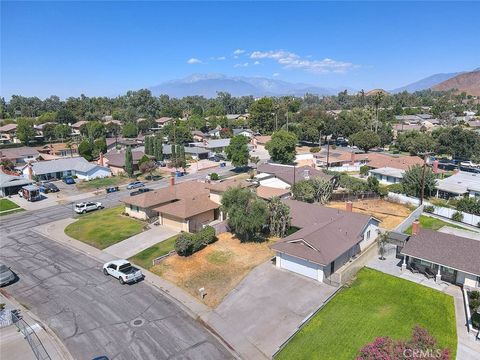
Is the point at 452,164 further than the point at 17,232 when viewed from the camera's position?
Yes

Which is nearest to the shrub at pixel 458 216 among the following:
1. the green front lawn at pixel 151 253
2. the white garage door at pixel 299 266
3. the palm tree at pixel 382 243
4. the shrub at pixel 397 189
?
the shrub at pixel 397 189

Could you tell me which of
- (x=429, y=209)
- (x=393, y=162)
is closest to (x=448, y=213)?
(x=429, y=209)

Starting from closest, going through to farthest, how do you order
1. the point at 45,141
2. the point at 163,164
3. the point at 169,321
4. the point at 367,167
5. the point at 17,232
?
the point at 169,321
the point at 17,232
the point at 367,167
the point at 163,164
the point at 45,141

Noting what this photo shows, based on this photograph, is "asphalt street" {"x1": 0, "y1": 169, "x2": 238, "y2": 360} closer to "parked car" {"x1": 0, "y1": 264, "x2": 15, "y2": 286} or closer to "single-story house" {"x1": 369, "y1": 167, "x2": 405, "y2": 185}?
"parked car" {"x1": 0, "y1": 264, "x2": 15, "y2": 286}

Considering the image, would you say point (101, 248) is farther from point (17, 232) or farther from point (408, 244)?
point (408, 244)

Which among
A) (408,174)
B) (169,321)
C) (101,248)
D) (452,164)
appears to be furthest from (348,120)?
(169,321)

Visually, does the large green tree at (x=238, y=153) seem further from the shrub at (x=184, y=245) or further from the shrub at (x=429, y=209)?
the shrub at (x=184, y=245)

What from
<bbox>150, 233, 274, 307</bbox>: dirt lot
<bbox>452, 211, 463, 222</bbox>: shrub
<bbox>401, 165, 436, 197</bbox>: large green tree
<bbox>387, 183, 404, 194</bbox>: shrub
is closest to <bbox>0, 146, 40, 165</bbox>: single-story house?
<bbox>150, 233, 274, 307</bbox>: dirt lot

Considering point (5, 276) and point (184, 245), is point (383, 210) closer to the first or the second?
point (184, 245)
